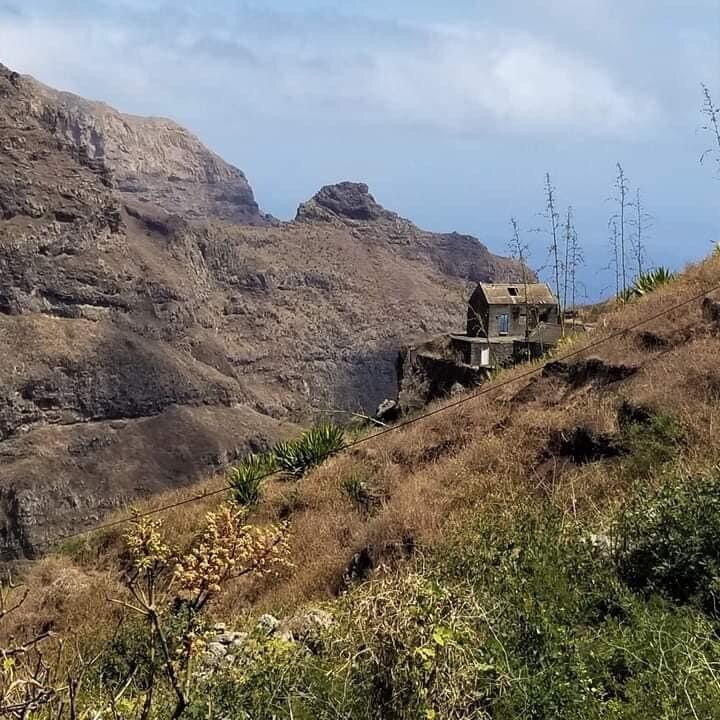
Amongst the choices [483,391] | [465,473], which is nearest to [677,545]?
[465,473]

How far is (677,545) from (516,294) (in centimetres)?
1592

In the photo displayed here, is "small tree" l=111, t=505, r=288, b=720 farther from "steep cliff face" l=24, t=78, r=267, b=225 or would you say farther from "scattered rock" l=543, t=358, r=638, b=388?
"steep cliff face" l=24, t=78, r=267, b=225

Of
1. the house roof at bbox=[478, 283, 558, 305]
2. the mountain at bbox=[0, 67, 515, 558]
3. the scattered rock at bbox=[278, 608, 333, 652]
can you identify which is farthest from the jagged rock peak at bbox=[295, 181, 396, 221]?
the scattered rock at bbox=[278, 608, 333, 652]

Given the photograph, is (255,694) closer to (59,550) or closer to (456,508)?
(456,508)

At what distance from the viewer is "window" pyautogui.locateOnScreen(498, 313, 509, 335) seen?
21.0 meters

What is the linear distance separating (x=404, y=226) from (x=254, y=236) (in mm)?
31222

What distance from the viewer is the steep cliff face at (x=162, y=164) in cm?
17138

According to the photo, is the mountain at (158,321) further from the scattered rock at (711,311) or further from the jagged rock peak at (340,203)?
the scattered rock at (711,311)

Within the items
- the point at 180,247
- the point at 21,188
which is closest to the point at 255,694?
the point at 21,188

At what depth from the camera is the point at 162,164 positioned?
183375 mm

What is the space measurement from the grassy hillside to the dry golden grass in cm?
4

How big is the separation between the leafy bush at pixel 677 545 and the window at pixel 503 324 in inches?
584

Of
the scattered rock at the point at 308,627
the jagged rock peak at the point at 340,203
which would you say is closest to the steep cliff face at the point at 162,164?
the jagged rock peak at the point at 340,203

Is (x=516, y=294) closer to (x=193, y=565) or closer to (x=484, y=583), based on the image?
(x=484, y=583)
